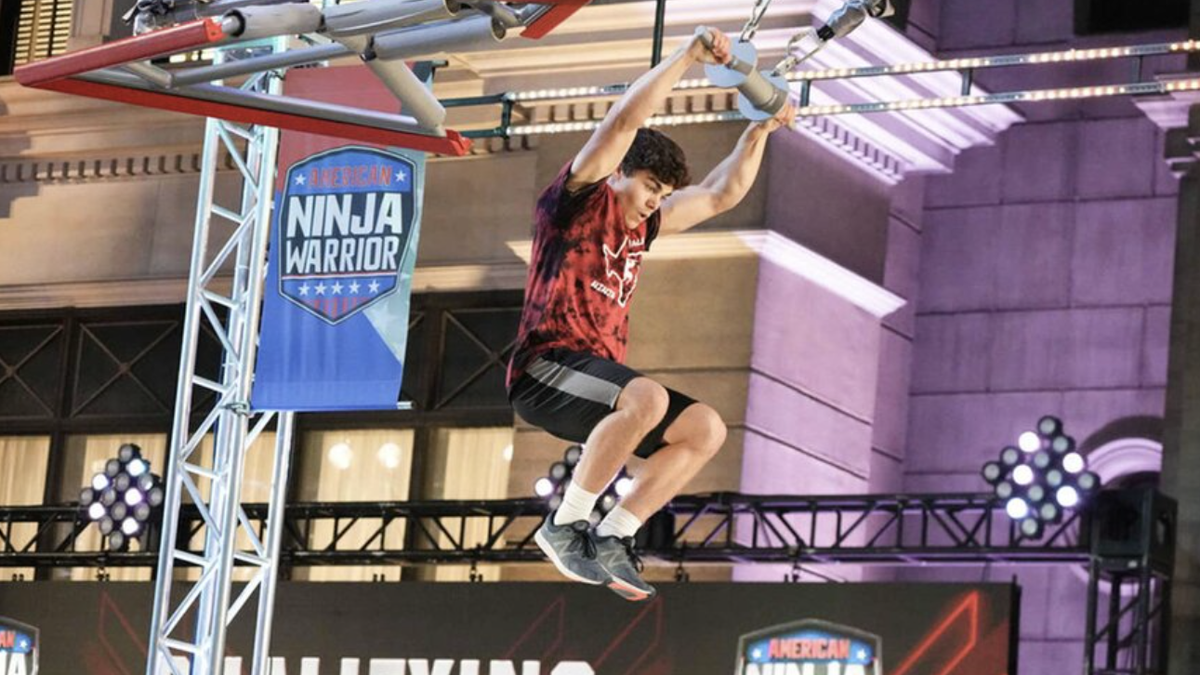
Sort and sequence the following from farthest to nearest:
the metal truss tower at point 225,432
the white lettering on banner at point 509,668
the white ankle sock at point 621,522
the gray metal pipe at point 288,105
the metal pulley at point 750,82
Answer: the white lettering on banner at point 509,668
the metal truss tower at point 225,432
the gray metal pipe at point 288,105
the white ankle sock at point 621,522
the metal pulley at point 750,82

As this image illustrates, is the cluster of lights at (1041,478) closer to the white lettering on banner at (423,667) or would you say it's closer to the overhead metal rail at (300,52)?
the white lettering on banner at (423,667)

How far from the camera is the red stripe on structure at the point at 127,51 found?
7.46 m

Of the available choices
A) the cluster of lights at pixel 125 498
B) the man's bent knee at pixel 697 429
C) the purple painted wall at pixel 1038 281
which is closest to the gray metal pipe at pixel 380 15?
the man's bent knee at pixel 697 429

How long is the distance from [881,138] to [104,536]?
5866 millimetres

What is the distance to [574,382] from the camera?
277 inches

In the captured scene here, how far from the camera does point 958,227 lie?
17125 millimetres

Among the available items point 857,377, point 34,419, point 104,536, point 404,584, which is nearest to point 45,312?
point 34,419

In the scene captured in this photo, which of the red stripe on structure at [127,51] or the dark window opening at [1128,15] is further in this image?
the dark window opening at [1128,15]

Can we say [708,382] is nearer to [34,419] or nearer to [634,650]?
[634,650]

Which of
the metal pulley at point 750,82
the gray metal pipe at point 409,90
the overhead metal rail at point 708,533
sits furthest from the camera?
the overhead metal rail at point 708,533

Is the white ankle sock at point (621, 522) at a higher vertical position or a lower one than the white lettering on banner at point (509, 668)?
higher

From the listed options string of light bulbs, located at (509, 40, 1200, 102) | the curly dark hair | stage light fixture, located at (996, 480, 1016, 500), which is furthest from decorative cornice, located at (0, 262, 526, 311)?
the curly dark hair

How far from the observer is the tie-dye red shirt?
277 inches

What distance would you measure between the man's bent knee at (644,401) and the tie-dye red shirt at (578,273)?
249 millimetres
